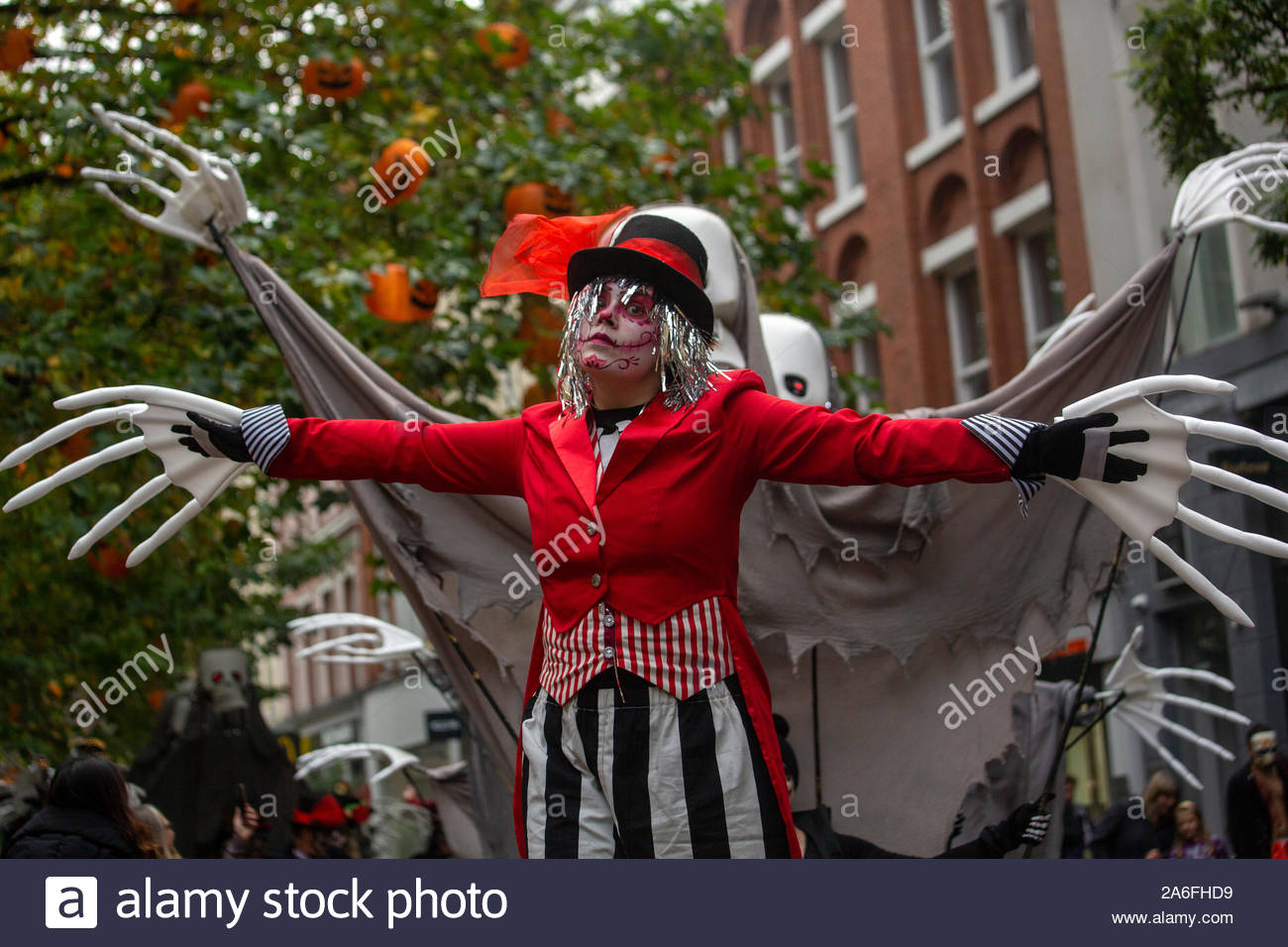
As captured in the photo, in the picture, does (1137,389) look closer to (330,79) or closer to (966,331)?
(330,79)

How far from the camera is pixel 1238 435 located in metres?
3.35

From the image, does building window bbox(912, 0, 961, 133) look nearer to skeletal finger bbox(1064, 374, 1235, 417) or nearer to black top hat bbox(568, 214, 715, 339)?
black top hat bbox(568, 214, 715, 339)

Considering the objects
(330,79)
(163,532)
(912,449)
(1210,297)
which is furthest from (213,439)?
(330,79)

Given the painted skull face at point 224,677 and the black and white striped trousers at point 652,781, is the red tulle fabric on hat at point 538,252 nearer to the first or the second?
the black and white striped trousers at point 652,781

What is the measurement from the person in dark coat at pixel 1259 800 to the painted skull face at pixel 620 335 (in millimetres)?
4269

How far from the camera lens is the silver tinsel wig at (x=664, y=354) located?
12.1ft

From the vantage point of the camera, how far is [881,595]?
507 centimetres

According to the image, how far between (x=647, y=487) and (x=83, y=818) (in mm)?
2690

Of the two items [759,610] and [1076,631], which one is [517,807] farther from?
[1076,631]

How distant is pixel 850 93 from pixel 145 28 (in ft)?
31.5

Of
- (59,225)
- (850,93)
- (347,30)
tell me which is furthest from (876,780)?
(850,93)

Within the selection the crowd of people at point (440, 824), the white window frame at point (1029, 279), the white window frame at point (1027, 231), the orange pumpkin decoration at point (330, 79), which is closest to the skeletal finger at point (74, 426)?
the crowd of people at point (440, 824)
